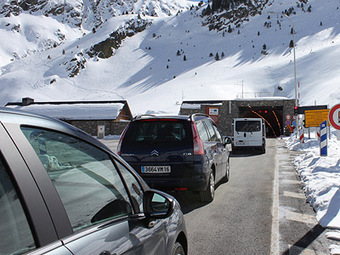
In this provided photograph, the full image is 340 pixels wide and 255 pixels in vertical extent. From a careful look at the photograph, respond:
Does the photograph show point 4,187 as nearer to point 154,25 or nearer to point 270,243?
point 270,243

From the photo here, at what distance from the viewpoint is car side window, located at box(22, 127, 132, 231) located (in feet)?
5.74

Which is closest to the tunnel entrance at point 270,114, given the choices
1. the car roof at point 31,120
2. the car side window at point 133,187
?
the car side window at point 133,187

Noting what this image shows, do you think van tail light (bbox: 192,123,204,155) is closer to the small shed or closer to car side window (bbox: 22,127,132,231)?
car side window (bbox: 22,127,132,231)

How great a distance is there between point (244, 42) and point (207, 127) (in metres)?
129

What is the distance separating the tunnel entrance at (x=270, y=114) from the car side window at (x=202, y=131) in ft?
130

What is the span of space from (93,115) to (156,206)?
4765cm

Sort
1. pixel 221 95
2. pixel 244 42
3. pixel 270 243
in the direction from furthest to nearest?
pixel 244 42, pixel 221 95, pixel 270 243

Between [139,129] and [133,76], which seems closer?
[139,129]

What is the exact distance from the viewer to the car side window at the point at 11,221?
1.41 m

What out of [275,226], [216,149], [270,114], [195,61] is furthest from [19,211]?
[195,61]

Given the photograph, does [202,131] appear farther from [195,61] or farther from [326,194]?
[195,61]

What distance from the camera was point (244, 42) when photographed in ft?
427

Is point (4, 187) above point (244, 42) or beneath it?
beneath

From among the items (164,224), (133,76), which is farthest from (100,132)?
(133,76)
